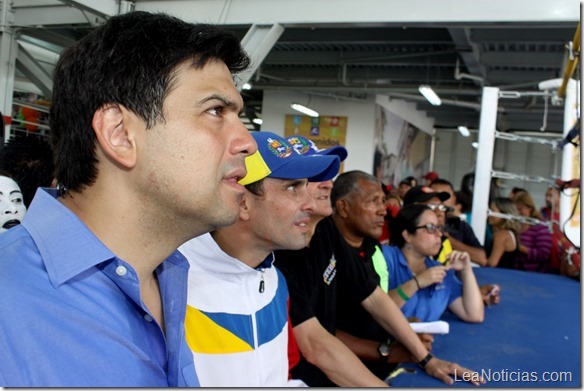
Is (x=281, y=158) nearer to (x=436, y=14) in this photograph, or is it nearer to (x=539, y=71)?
(x=436, y=14)

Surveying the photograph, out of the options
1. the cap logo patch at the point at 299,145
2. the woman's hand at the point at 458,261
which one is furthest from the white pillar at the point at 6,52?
the woman's hand at the point at 458,261

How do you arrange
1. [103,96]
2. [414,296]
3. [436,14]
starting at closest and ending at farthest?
1. [103,96]
2. [414,296]
3. [436,14]

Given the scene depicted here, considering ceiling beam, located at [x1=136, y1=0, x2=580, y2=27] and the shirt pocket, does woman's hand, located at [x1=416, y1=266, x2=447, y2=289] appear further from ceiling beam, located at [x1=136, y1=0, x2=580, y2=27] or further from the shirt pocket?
ceiling beam, located at [x1=136, y1=0, x2=580, y2=27]

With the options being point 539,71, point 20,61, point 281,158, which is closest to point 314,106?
point 539,71

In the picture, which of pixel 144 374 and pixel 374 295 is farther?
pixel 374 295

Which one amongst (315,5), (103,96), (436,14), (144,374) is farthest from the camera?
(315,5)

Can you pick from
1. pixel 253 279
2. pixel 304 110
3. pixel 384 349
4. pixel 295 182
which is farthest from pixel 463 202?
pixel 304 110

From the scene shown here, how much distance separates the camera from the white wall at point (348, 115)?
11969 mm

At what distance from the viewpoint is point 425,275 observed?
2.97 meters

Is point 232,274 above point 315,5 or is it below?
below

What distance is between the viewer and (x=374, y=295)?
260 cm

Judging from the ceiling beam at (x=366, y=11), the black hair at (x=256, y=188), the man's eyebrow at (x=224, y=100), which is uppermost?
the ceiling beam at (x=366, y=11)

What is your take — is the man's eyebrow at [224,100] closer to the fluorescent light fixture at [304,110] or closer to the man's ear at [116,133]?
the man's ear at [116,133]

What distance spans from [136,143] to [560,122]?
619 inches
